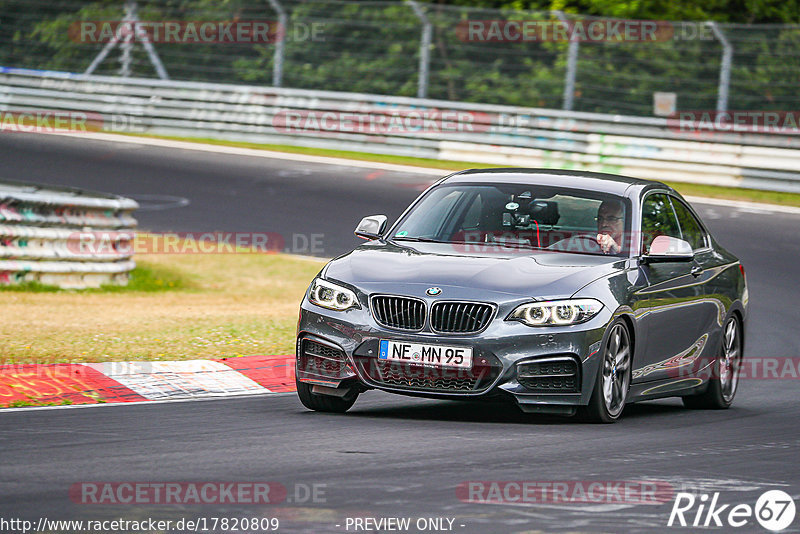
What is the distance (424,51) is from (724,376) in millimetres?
18520

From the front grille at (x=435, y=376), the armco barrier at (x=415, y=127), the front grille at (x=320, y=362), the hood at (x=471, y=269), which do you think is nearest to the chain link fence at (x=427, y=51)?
the armco barrier at (x=415, y=127)

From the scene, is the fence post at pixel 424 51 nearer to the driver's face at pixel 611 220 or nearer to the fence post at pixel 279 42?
the fence post at pixel 279 42

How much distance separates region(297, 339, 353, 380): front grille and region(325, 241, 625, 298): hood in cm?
42

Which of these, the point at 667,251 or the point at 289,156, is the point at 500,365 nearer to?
the point at 667,251

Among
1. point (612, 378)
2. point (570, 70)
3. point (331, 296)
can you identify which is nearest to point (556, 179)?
point (612, 378)

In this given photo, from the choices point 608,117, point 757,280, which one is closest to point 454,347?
point 757,280

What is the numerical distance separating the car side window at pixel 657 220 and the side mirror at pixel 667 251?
6.5 inches

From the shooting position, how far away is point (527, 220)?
9898 millimetres

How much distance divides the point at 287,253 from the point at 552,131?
8.78m

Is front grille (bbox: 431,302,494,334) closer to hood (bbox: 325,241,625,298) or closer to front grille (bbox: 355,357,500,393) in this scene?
hood (bbox: 325,241,625,298)

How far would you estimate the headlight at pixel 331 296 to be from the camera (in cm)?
895

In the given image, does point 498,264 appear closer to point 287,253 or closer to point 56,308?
point 56,308

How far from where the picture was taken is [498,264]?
9.09 metres

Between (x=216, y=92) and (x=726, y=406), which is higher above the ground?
(x=216, y=92)
